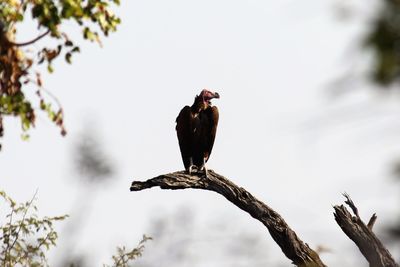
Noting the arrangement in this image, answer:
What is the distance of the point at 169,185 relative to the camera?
8.46m

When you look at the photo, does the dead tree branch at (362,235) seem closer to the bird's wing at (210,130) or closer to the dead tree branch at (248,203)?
the dead tree branch at (248,203)

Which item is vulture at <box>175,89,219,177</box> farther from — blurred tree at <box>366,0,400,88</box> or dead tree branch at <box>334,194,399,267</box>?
blurred tree at <box>366,0,400,88</box>

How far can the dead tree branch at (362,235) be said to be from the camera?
7055 millimetres

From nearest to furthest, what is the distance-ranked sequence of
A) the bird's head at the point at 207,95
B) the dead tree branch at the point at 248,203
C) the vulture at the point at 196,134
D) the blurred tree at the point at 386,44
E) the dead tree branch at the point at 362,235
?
the blurred tree at the point at 386,44
the dead tree branch at the point at 362,235
the dead tree branch at the point at 248,203
the vulture at the point at 196,134
the bird's head at the point at 207,95

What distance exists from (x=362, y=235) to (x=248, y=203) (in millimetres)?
1470

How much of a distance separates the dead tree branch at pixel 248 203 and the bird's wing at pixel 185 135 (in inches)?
43.5

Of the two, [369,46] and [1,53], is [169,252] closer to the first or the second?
[369,46]

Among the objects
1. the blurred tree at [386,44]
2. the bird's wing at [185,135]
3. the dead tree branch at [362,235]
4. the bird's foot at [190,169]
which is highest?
the bird's wing at [185,135]

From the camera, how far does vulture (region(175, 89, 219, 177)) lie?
32.6 feet

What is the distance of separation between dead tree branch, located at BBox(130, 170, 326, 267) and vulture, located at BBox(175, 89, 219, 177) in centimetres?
106

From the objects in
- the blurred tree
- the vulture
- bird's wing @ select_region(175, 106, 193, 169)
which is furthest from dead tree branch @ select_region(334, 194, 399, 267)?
the blurred tree

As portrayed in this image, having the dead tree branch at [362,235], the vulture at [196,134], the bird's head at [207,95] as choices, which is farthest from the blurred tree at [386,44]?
the bird's head at [207,95]

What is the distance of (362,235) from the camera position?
7344mm

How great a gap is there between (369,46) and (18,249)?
714cm
